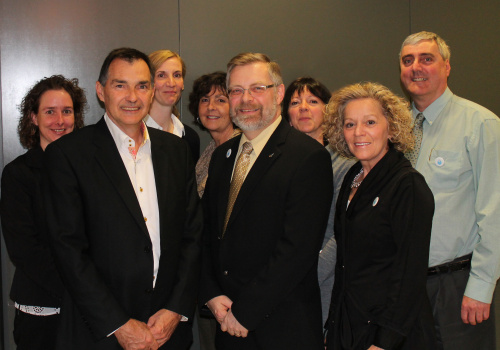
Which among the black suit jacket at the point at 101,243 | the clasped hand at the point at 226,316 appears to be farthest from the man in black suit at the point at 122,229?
the clasped hand at the point at 226,316

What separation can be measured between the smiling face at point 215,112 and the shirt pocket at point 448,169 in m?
1.62

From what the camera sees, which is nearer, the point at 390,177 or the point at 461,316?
the point at 390,177

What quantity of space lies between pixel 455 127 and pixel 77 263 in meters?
2.19

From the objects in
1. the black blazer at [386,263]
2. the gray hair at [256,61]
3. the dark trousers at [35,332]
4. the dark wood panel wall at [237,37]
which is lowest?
the dark trousers at [35,332]

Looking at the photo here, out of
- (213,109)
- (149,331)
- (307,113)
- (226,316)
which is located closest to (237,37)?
(213,109)

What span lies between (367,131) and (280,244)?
688 millimetres

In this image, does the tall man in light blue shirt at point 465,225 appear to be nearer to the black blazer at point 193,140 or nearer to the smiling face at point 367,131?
the smiling face at point 367,131

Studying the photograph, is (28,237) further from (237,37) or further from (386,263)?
(237,37)

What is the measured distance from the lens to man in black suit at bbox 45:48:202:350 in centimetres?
218

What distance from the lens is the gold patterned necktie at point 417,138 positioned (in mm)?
2904

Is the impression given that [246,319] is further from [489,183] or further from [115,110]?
[489,183]

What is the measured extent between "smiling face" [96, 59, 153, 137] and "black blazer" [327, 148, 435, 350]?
1141mm

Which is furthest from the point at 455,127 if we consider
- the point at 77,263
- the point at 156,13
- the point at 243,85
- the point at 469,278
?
the point at 156,13

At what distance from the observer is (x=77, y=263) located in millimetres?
2143
